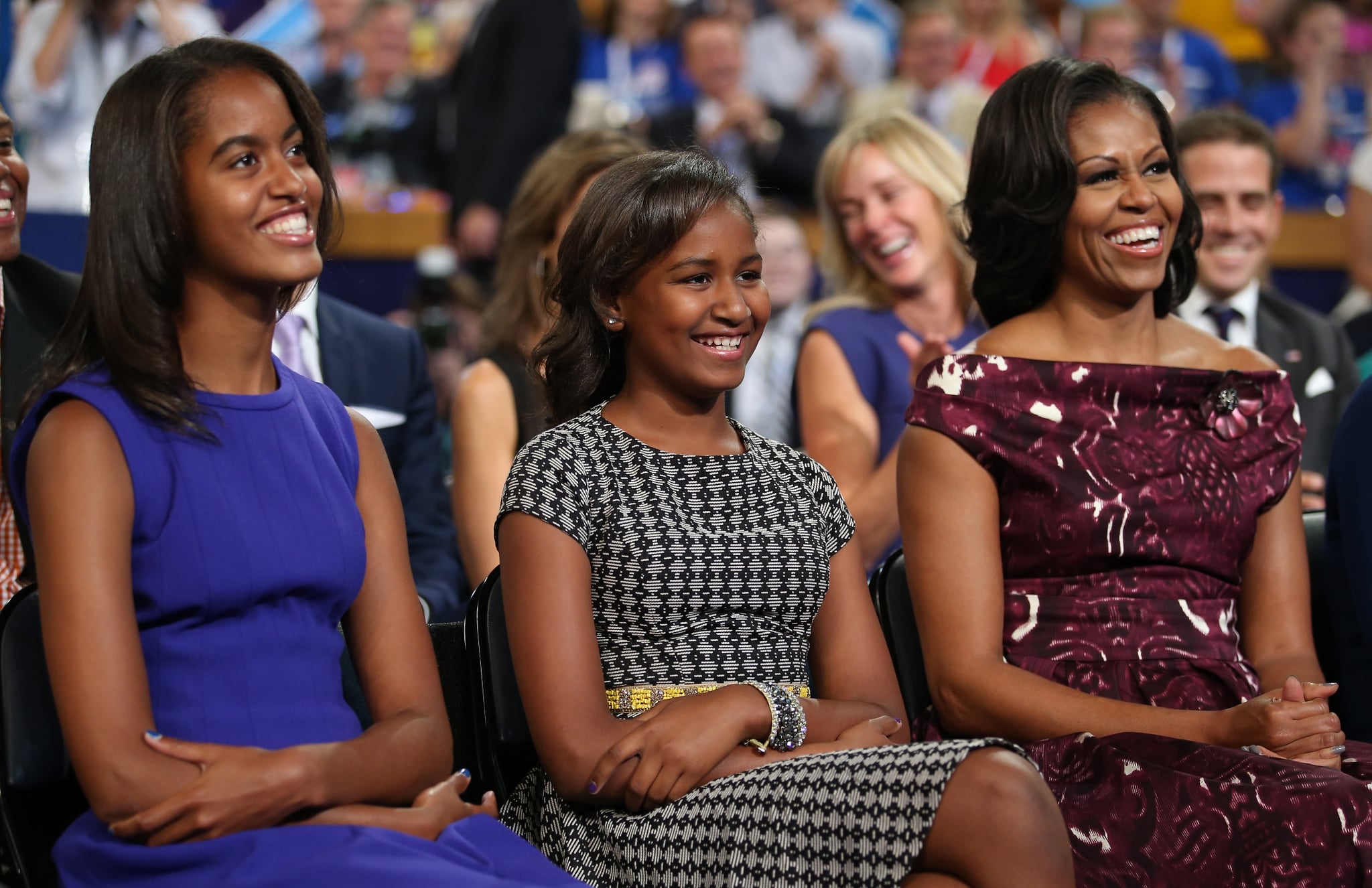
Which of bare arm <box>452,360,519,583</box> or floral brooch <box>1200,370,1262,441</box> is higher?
floral brooch <box>1200,370,1262,441</box>

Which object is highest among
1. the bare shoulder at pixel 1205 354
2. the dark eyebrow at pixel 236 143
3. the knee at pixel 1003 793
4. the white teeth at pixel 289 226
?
the dark eyebrow at pixel 236 143

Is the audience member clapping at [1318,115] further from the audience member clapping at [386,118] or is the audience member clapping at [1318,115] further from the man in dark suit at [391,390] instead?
the man in dark suit at [391,390]

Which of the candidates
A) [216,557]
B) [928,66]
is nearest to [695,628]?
[216,557]

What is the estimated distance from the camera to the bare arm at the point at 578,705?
212 centimetres

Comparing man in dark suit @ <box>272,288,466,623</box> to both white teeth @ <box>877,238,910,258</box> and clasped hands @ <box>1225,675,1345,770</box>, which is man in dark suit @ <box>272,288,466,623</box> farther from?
clasped hands @ <box>1225,675,1345,770</box>

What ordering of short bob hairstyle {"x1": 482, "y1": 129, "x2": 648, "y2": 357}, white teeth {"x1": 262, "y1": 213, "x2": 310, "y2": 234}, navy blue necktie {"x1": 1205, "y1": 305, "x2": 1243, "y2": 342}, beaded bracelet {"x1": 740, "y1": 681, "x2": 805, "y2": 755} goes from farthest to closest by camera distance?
1. navy blue necktie {"x1": 1205, "y1": 305, "x2": 1243, "y2": 342}
2. short bob hairstyle {"x1": 482, "y1": 129, "x2": 648, "y2": 357}
3. beaded bracelet {"x1": 740, "y1": 681, "x2": 805, "y2": 755}
4. white teeth {"x1": 262, "y1": 213, "x2": 310, "y2": 234}

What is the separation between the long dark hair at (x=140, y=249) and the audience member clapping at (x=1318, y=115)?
612cm

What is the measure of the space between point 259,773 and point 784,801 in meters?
0.63

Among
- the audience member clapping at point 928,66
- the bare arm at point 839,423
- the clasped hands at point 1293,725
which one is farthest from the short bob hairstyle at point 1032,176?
the audience member clapping at point 928,66

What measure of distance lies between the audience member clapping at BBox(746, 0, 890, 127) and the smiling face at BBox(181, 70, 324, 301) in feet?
19.4

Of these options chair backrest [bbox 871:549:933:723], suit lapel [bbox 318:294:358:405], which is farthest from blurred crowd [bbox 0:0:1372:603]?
chair backrest [bbox 871:549:933:723]

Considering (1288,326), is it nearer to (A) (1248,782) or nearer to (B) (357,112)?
(A) (1248,782)

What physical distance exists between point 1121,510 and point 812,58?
5756 millimetres

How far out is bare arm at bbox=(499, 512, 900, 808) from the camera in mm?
2115
